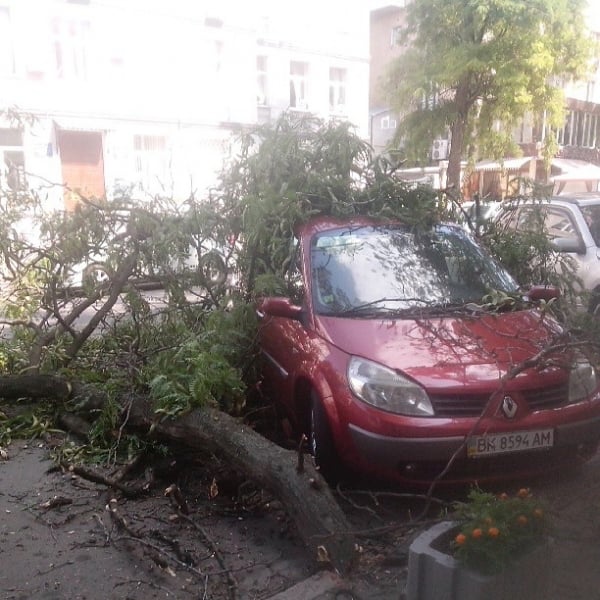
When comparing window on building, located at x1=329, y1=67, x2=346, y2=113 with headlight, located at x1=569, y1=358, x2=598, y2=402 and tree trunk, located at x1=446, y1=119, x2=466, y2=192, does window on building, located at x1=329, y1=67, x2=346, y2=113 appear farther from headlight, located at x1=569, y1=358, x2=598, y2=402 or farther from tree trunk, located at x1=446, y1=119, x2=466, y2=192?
Answer: headlight, located at x1=569, y1=358, x2=598, y2=402

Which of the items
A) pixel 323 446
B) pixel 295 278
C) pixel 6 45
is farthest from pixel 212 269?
pixel 6 45

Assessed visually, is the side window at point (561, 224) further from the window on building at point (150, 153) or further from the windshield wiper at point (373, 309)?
the window on building at point (150, 153)

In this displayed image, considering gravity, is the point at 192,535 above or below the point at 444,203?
below

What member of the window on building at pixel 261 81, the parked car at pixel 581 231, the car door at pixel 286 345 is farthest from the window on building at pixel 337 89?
the car door at pixel 286 345

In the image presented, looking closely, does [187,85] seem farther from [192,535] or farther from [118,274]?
[192,535]

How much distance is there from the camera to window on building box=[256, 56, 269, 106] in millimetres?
25359

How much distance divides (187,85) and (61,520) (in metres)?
21.0

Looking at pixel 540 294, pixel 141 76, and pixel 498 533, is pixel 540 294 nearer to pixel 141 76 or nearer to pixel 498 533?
pixel 498 533

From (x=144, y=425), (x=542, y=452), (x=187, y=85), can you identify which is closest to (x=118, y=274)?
(x=144, y=425)

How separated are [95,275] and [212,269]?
3.39ft

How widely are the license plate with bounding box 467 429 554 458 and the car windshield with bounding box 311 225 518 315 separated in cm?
105

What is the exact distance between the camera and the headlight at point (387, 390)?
3.60 metres

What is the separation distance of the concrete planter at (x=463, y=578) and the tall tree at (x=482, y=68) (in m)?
13.6

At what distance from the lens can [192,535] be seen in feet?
11.7
